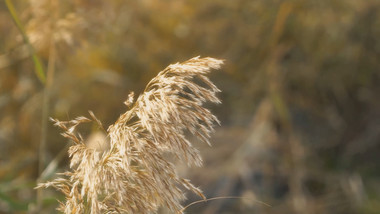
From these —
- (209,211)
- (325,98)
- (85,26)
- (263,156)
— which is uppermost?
(85,26)

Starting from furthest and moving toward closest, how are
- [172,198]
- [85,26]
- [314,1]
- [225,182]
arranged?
[314,1] → [225,182] → [85,26] → [172,198]

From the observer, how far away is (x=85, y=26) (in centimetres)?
257

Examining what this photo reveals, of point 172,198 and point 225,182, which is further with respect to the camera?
point 225,182

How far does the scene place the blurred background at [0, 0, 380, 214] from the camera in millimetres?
3350

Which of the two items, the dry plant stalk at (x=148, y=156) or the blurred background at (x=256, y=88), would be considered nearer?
the dry plant stalk at (x=148, y=156)

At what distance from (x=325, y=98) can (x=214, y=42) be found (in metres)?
0.87

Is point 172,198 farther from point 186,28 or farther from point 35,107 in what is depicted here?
point 186,28

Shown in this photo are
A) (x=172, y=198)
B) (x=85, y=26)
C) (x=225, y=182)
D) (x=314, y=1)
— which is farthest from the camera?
(x=314, y=1)

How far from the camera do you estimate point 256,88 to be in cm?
368

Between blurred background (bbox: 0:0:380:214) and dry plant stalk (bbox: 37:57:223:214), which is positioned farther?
blurred background (bbox: 0:0:380:214)

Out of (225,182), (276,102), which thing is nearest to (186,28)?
(276,102)

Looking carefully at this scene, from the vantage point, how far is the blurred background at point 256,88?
335cm

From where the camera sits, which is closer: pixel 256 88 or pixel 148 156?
pixel 148 156

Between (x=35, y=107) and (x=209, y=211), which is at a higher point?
(x=35, y=107)
